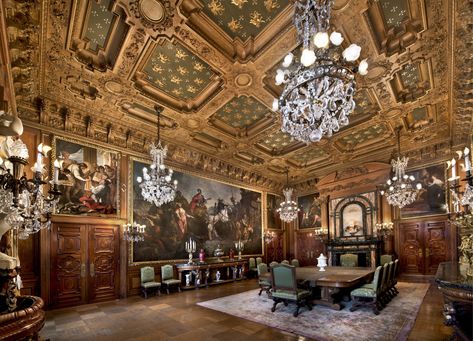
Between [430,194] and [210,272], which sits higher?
[430,194]

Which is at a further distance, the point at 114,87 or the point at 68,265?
the point at 68,265

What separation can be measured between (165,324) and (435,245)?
1098 cm

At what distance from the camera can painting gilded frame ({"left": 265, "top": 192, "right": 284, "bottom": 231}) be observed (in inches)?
597

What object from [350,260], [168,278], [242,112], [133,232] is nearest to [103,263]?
[133,232]

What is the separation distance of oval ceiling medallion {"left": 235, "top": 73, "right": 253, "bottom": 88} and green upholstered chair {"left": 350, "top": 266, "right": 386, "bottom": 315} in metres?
5.85

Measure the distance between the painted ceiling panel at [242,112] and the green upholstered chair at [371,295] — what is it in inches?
226

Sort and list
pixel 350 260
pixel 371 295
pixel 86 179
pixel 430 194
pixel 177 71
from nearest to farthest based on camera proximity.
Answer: pixel 371 295 < pixel 177 71 < pixel 86 179 < pixel 350 260 < pixel 430 194

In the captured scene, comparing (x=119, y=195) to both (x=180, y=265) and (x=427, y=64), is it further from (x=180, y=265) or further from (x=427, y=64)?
(x=427, y=64)

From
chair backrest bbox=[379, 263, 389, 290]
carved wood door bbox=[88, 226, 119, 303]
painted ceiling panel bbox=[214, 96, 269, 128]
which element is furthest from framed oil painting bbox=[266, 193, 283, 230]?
carved wood door bbox=[88, 226, 119, 303]

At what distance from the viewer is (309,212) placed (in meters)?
15.4

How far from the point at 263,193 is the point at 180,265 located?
279 inches

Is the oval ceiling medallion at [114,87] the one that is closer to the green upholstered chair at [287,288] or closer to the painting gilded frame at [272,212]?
the green upholstered chair at [287,288]

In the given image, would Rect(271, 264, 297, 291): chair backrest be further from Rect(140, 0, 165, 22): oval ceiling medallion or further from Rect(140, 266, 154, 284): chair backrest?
Rect(140, 0, 165, 22): oval ceiling medallion

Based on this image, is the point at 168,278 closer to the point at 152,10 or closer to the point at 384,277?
the point at 384,277
